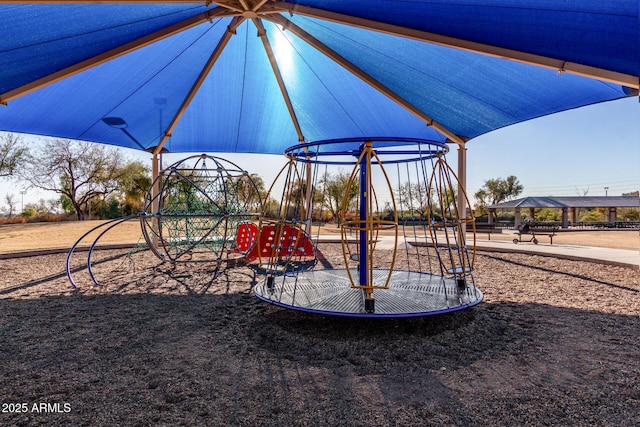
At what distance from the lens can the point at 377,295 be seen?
477 cm

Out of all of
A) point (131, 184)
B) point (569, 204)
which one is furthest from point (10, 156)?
point (569, 204)

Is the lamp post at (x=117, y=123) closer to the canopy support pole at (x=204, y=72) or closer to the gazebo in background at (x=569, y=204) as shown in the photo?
the canopy support pole at (x=204, y=72)

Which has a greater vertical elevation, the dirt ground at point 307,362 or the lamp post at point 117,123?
the lamp post at point 117,123

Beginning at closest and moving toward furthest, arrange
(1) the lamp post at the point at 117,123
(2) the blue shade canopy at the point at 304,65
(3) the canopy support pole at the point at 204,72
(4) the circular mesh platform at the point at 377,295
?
(4) the circular mesh platform at the point at 377,295
(2) the blue shade canopy at the point at 304,65
(3) the canopy support pole at the point at 204,72
(1) the lamp post at the point at 117,123

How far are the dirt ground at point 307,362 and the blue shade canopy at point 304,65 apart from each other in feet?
9.67

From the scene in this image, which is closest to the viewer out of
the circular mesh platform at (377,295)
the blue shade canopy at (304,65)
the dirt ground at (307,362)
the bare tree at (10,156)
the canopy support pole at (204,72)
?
the dirt ground at (307,362)

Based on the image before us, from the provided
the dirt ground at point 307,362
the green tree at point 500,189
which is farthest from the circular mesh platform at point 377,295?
the green tree at point 500,189

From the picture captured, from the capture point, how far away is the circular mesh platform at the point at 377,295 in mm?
4008

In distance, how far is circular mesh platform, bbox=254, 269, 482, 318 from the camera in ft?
13.1

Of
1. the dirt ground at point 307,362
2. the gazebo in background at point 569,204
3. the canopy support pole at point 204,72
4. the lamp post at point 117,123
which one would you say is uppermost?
the canopy support pole at point 204,72

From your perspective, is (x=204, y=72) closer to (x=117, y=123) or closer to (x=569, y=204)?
(x=117, y=123)

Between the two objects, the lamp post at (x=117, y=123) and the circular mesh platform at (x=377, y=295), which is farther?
the lamp post at (x=117, y=123)

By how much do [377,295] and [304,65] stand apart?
182 inches

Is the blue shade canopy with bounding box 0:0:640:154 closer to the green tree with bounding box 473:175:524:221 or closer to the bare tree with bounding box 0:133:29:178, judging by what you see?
the bare tree with bounding box 0:133:29:178
